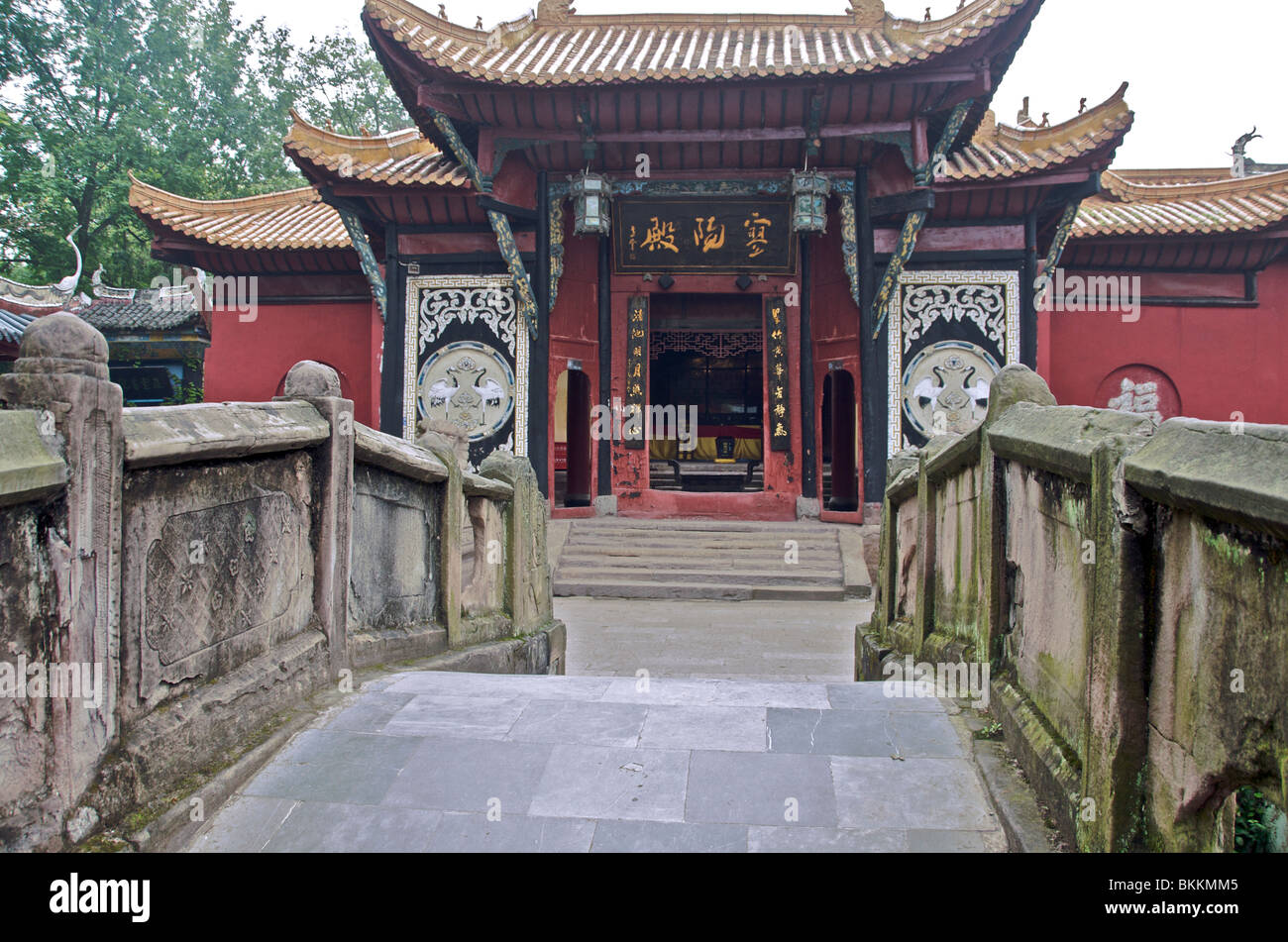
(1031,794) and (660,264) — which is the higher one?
(660,264)

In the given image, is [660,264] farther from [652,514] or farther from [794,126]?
[652,514]

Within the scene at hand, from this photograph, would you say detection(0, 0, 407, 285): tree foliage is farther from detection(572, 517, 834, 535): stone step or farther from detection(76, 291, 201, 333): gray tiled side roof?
detection(572, 517, 834, 535): stone step

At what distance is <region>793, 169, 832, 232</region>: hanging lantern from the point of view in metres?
9.78

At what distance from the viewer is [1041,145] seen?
10164 millimetres

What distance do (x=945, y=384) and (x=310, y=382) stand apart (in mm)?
8121

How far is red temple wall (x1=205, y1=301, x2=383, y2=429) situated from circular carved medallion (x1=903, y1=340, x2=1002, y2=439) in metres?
6.72

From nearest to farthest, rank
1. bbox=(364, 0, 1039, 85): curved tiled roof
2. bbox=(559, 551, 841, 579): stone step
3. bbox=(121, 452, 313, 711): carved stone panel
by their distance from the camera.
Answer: bbox=(121, 452, 313, 711): carved stone panel → bbox=(364, 0, 1039, 85): curved tiled roof → bbox=(559, 551, 841, 579): stone step

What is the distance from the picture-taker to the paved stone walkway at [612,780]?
232 cm

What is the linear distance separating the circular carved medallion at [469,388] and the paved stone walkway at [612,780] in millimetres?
7358

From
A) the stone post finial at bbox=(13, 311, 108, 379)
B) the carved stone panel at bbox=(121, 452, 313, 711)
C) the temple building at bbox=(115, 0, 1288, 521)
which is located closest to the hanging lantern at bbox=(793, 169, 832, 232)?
the temple building at bbox=(115, 0, 1288, 521)

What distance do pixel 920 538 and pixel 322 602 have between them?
8.43ft

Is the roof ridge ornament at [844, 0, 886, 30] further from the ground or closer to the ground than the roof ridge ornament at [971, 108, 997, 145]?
further from the ground

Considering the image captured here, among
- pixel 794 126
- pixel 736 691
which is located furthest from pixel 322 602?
pixel 794 126

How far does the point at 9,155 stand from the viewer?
20.1 metres
